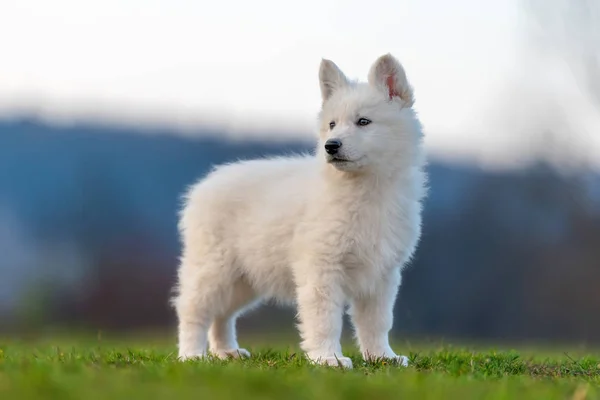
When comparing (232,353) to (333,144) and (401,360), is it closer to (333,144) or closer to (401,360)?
(401,360)

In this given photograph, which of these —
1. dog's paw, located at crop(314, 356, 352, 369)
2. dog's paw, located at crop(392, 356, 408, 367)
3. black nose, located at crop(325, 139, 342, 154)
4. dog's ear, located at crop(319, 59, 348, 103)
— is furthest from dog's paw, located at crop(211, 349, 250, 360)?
dog's ear, located at crop(319, 59, 348, 103)

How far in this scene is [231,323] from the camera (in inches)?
278

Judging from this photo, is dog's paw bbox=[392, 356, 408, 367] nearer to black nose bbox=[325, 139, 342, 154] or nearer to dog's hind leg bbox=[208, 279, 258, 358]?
dog's hind leg bbox=[208, 279, 258, 358]

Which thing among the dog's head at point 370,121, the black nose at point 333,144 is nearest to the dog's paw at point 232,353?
the dog's head at point 370,121

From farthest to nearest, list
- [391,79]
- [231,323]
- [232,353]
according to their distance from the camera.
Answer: [231,323] → [232,353] → [391,79]

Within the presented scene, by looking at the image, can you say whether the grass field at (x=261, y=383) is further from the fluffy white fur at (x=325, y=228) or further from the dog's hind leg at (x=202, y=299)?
the dog's hind leg at (x=202, y=299)

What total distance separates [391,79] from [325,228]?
4.01ft

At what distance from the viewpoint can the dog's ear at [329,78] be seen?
6332mm

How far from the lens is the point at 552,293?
16.5 m

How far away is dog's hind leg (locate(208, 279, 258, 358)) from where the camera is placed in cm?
675

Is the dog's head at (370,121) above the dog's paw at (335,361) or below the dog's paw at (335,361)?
above

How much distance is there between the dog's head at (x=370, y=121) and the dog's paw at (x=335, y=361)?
4.31 feet

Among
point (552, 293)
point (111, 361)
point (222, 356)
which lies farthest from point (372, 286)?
point (552, 293)

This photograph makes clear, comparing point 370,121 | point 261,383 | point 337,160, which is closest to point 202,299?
point 337,160
